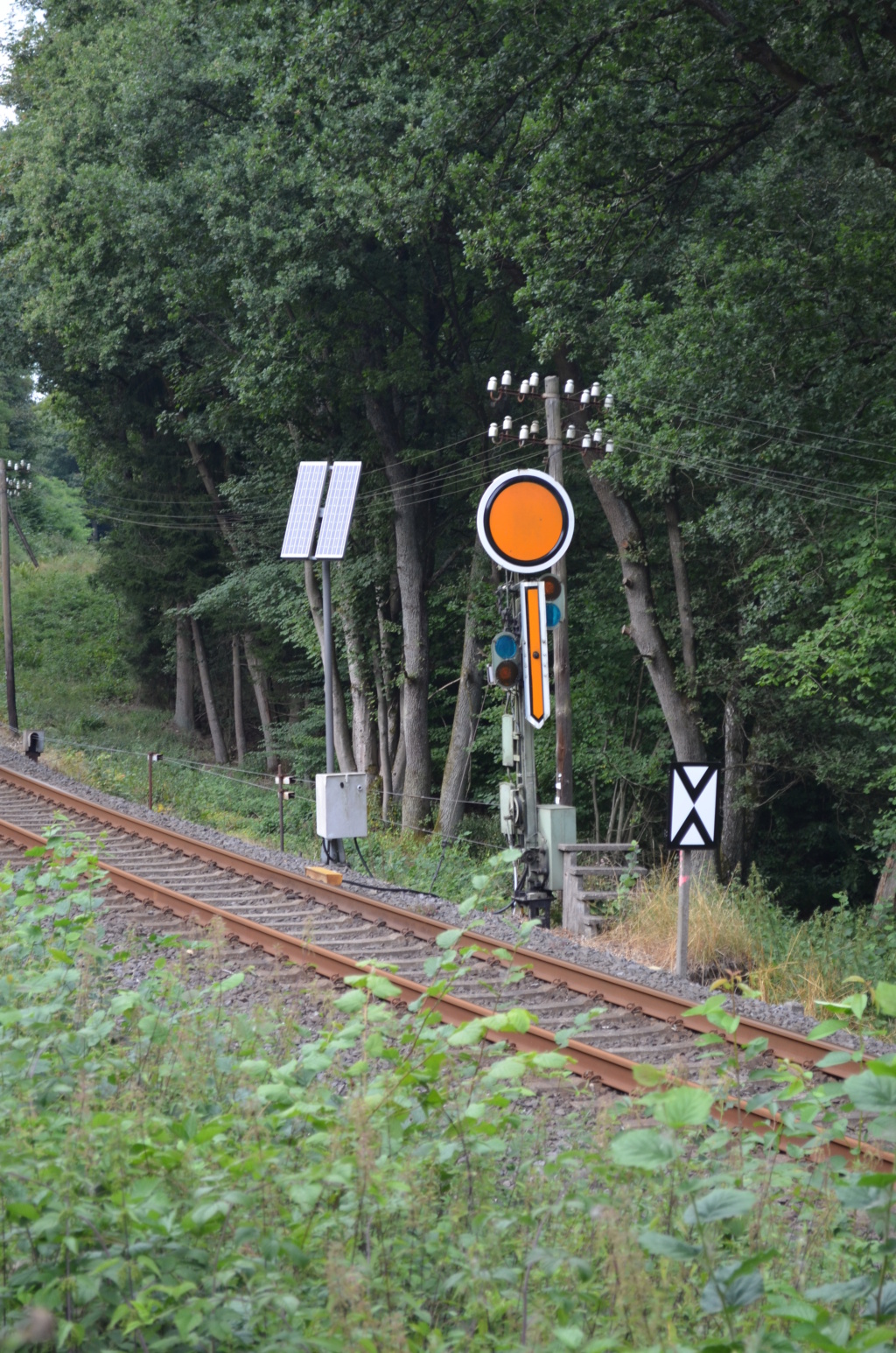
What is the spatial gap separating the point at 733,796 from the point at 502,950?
1912 cm

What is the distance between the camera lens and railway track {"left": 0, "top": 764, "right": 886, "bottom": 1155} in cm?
752

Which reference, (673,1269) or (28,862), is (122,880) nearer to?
(28,862)

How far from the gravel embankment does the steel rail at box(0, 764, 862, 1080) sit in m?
0.20

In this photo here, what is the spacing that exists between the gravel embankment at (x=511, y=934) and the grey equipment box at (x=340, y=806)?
0.53 meters

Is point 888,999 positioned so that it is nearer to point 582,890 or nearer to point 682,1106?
point 682,1106

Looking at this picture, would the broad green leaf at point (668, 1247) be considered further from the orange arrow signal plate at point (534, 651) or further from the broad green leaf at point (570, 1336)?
the orange arrow signal plate at point (534, 651)

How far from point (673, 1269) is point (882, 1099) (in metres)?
1.13

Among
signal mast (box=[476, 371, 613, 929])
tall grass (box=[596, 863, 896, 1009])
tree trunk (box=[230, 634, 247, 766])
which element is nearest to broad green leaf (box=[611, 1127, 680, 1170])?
tall grass (box=[596, 863, 896, 1009])

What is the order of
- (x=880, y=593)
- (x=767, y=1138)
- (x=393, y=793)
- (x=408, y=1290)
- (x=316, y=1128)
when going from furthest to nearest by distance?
1. (x=393, y=793)
2. (x=880, y=593)
3. (x=767, y=1138)
4. (x=316, y=1128)
5. (x=408, y=1290)

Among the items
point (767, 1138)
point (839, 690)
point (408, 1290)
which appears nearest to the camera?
point (408, 1290)

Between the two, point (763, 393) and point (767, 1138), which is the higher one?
point (763, 393)

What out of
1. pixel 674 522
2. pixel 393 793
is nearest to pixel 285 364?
pixel 674 522

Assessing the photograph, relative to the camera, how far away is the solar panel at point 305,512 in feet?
52.2

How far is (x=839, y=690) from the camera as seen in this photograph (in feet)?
62.8
